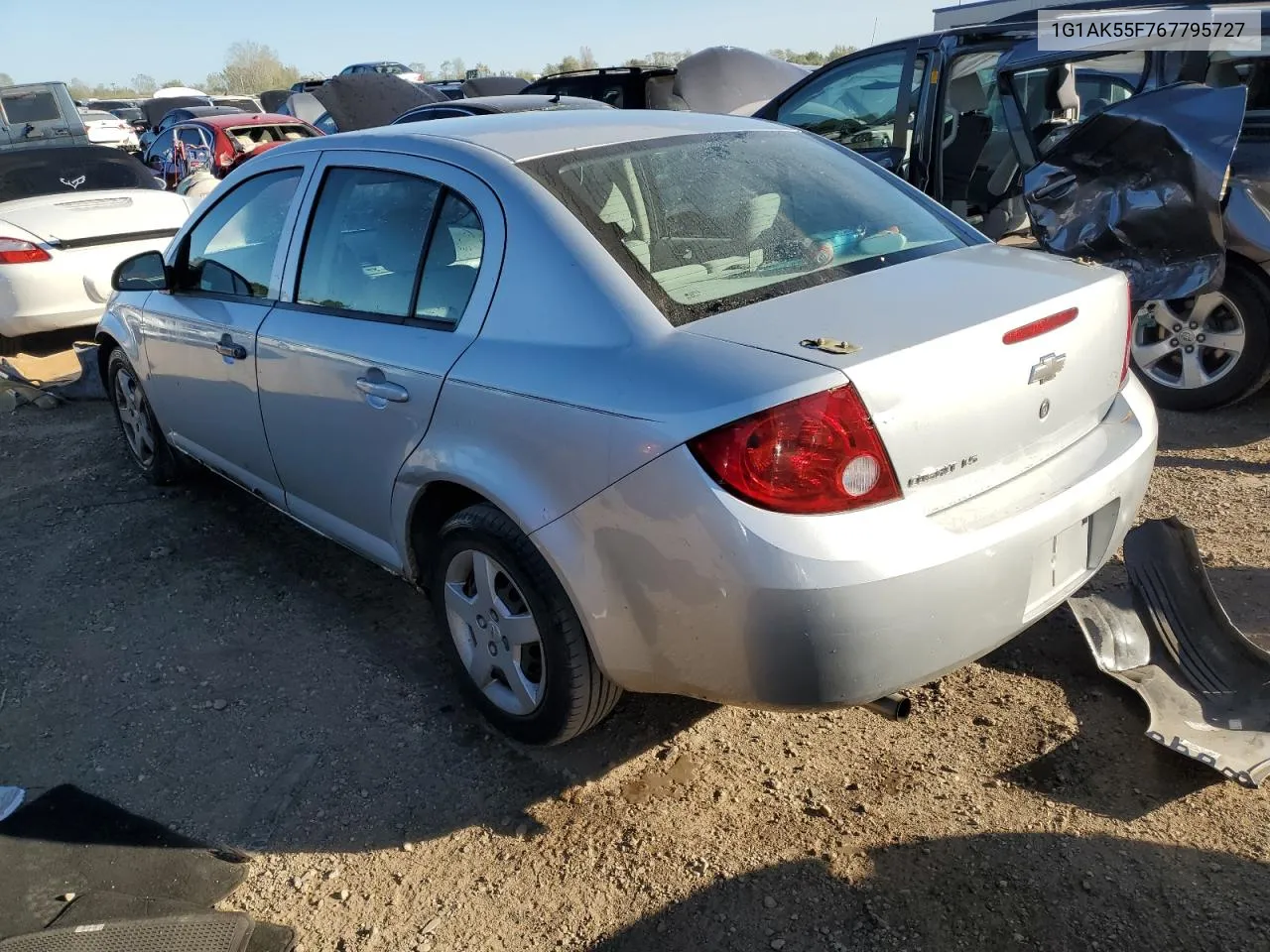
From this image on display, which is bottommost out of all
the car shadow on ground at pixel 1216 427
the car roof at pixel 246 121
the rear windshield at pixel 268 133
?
the car shadow on ground at pixel 1216 427

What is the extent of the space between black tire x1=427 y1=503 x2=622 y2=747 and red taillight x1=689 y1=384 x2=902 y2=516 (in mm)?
634

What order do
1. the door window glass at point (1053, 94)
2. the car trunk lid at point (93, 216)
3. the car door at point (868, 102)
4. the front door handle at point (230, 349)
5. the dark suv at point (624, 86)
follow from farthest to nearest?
the dark suv at point (624, 86) → the car trunk lid at point (93, 216) → the car door at point (868, 102) → the door window glass at point (1053, 94) → the front door handle at point (230, 349)

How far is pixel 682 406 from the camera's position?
213cm

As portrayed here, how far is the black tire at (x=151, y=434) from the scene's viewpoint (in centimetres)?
479

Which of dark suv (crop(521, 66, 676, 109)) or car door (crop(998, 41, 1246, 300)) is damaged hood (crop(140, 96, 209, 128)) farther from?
car door (crop(998, 41, 1246, 300))

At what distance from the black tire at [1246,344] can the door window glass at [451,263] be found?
3757 mm

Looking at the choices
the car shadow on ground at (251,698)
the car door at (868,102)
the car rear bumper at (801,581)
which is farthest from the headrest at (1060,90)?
the car shadow on ground at (251,698)

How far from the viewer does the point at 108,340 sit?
16.4 feet

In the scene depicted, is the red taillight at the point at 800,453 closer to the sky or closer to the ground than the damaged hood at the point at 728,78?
closer to the ground

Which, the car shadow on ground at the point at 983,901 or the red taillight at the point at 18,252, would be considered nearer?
the car shadow on ground at the point at 983,901

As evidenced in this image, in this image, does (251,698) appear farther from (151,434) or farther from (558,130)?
(151,434)

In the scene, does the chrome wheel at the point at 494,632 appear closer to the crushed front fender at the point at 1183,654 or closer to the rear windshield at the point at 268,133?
the crushed front fender at the point at 1183,654

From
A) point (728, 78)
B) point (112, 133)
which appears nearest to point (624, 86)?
point (728, 78)

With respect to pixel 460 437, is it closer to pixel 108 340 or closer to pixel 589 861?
pixel 589 861
